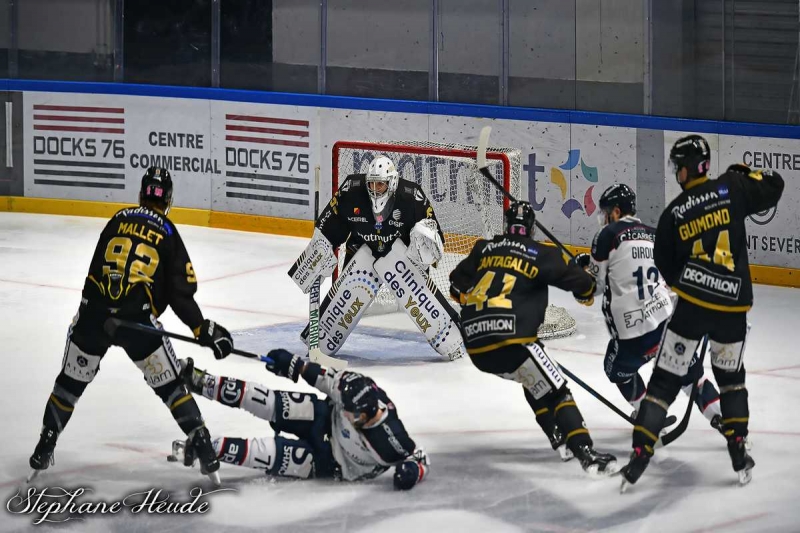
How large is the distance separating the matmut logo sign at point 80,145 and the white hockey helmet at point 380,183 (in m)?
5.44

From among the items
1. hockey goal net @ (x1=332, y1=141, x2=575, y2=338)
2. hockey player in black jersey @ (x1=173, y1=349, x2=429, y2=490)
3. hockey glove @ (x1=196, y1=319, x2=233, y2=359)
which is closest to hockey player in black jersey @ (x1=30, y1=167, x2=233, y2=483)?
hockey glove @ (x1=196, y1=319, x2=233, y2=359)

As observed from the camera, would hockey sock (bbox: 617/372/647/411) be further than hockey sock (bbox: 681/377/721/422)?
Yes

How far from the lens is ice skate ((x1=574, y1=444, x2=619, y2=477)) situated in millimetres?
6305

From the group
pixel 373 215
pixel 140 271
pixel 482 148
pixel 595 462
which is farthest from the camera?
pixel 373 215

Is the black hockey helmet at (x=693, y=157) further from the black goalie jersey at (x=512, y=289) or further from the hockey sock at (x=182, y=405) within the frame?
the hockey sock at (x=182, y=405)

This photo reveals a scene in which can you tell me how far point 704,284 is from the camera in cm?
612

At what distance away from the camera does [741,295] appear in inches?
241

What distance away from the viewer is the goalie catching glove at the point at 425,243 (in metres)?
8.39

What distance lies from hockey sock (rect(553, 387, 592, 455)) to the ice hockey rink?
0.18 m

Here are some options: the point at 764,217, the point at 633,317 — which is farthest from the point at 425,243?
the point at 764,217

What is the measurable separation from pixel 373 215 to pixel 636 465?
287 cm

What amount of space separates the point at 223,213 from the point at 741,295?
756cm

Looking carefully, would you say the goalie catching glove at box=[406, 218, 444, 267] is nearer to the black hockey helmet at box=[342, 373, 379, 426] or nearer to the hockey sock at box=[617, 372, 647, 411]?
the hockey sock at box=[617, 372, 647, 411]

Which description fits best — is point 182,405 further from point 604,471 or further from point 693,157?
point 693,157
